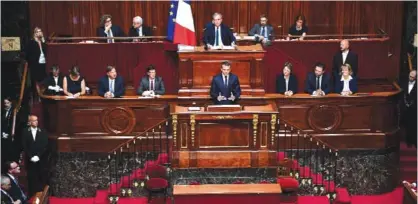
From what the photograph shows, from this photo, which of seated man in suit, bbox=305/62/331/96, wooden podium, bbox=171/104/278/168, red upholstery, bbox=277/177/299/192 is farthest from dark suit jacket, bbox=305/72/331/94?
red upholstery, bbox=277/177/299/192

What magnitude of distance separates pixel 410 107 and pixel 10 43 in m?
6.77

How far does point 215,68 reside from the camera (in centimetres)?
1359

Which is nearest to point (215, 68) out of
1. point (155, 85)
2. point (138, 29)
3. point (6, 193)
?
point (155, 85)

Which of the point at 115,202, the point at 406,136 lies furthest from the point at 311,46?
the point at 115,202

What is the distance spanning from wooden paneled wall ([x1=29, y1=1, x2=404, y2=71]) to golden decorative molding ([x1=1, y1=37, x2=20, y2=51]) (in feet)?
3.78

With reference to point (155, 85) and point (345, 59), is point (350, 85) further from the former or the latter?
point (155, 85)

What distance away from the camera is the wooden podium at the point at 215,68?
13539 mm

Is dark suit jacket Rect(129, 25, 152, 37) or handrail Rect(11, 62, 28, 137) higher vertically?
dark suit jacket Rect(129, 25, 152, 37)

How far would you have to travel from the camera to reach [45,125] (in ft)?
46.5

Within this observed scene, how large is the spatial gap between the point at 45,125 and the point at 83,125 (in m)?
0.65

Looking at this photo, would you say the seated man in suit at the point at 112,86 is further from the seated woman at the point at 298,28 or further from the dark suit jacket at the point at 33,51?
the seated woman at the point at 298,28

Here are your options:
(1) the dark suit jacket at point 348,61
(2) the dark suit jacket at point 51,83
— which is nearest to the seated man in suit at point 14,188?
(2) the dark suit jacket at point 51,83

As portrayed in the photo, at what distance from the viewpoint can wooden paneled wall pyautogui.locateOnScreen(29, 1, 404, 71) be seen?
53.5ft

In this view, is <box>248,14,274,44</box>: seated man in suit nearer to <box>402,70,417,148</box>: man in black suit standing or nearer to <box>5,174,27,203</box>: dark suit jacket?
<box>402,70,417,148</box>: man in black suit standing
